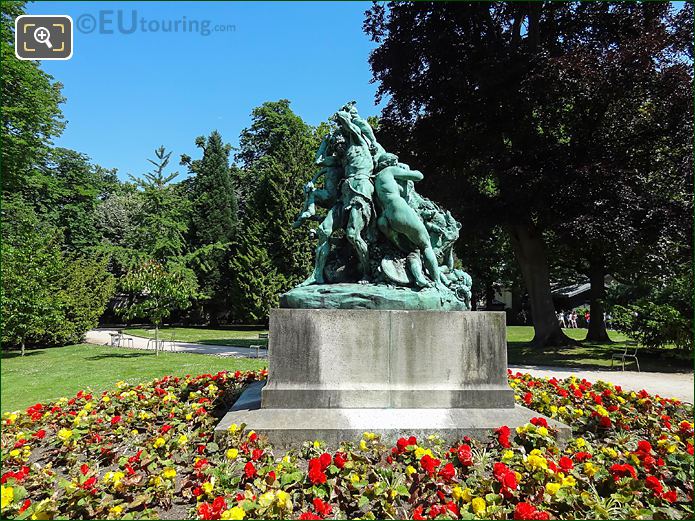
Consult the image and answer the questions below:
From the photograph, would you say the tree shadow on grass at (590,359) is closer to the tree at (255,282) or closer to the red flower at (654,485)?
the red flower at (654,485)

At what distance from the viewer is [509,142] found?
18703 millimetres

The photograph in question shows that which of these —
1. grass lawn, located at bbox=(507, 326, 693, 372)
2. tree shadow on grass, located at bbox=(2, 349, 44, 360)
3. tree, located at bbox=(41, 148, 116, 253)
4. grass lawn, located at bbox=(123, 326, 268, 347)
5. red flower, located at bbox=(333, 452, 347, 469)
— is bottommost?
grass lawn, located at bbox=(123, 326, 268, 347)

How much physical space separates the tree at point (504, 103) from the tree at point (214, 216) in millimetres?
22615

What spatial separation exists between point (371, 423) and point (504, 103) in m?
14.6

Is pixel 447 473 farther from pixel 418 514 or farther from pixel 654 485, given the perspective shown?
pixel 654 485

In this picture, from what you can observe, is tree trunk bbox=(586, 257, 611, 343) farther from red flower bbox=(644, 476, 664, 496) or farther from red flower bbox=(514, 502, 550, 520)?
red flower bbox=(514, 502, 550, 520)

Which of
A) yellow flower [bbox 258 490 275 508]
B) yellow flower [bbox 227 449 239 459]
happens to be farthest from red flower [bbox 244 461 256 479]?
yellow flower [bbox 258 490 275 508]

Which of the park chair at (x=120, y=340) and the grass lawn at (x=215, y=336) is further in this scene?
the grass lawn at (x=215, y=336)

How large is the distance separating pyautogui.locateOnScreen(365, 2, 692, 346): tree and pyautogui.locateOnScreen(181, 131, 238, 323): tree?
74.2 ft

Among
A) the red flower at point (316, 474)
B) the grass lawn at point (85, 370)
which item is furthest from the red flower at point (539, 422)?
the grass lawn at point (85, 370)

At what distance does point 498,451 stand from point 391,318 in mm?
1727

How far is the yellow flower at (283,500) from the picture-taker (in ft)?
11.2

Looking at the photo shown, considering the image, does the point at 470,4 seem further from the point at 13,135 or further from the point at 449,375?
the point at 13,135

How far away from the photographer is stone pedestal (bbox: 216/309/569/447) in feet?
17.0
